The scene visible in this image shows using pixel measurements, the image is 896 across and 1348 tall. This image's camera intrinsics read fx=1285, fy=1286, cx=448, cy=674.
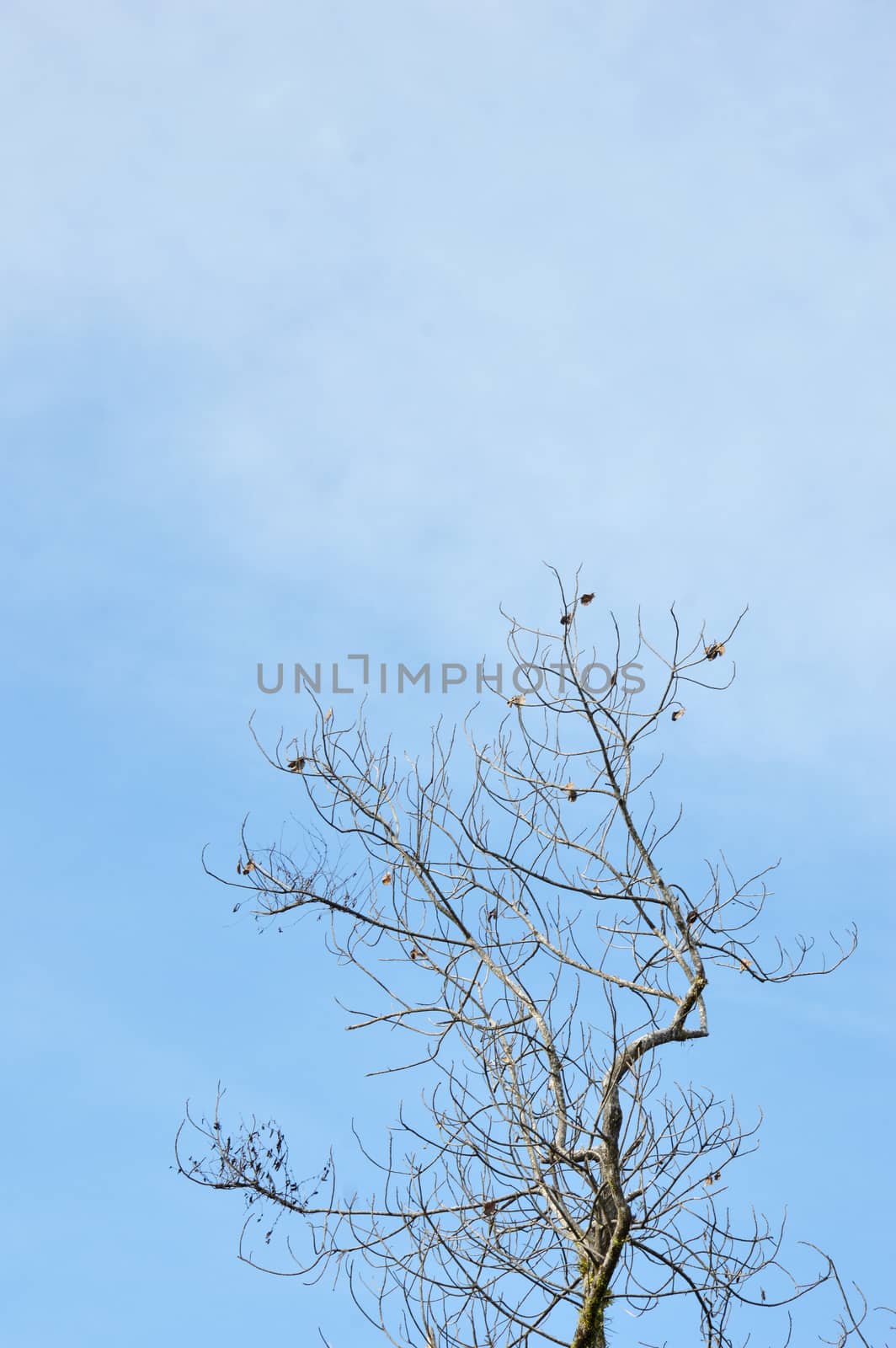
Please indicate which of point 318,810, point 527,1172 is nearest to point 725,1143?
point 527,1172

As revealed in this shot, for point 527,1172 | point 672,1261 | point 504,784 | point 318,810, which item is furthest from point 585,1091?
point 318,810

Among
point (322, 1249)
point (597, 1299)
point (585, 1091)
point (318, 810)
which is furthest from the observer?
point (318, 810)

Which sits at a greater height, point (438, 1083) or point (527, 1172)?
point (438, 1083)

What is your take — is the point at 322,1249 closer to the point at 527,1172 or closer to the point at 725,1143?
the point at 527,1172

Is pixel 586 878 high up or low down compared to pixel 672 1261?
up

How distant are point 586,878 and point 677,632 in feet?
4.83

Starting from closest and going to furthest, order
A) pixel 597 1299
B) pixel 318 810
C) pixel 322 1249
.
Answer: pixel 597 1299 < pixel 322 1249 < pixel 318 810

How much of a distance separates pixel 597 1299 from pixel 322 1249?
5.63ft

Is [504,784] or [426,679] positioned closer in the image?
[504,784]

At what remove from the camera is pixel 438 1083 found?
269 inches

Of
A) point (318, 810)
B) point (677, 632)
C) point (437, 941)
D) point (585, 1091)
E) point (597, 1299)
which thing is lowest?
point (597, 1299)

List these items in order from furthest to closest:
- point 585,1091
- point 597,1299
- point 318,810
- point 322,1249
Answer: point 318,810, point 322,1249, point 585,1091, point 597,1299

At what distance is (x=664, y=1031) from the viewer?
6.68 meters

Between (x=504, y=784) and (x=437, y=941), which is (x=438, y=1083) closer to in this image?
(x=437, y=941)
